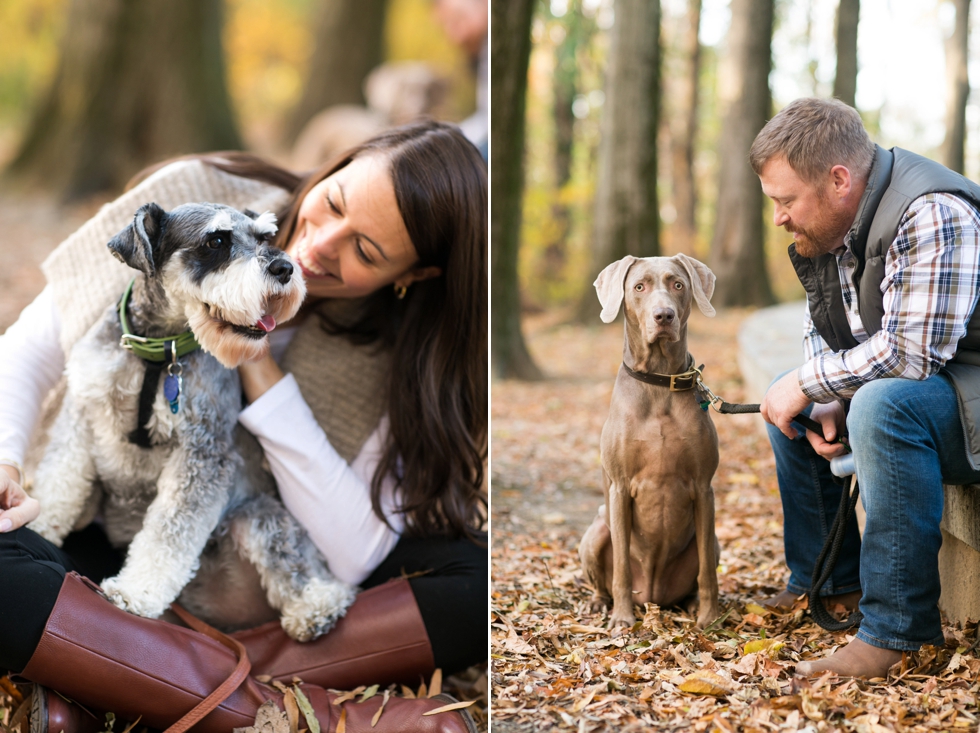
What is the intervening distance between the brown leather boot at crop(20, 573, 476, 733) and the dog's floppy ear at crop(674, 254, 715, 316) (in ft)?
5.17

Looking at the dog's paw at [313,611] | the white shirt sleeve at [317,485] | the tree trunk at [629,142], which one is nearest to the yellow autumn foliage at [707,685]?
the dog's paw at [313,611]

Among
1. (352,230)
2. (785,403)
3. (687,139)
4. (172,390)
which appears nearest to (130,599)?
(172,390)

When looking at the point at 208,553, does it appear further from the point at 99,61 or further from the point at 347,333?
the point at 99,61

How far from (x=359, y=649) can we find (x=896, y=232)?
7.54 ft

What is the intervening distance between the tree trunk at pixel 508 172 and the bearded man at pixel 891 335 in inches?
158

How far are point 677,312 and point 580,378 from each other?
5227 millimetres

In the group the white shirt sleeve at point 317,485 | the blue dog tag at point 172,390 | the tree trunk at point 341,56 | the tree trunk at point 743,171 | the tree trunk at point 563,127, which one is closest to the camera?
the blue dog tag at point 172,390

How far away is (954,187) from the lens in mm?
2525

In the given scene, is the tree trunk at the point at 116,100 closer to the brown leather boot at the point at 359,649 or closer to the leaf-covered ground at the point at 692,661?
the leaf-covered ground at the point at 692,661

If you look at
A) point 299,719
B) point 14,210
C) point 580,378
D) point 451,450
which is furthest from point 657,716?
point 14,210

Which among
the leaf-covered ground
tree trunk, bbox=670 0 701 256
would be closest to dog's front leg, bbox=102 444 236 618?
the leaf-covered ground

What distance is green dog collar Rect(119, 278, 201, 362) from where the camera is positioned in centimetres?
282

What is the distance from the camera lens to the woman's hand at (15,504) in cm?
273

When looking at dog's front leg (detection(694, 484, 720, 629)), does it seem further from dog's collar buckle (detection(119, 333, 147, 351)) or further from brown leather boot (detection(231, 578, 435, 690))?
dog's collar buckle (detection(119, 333, 147, 351))
